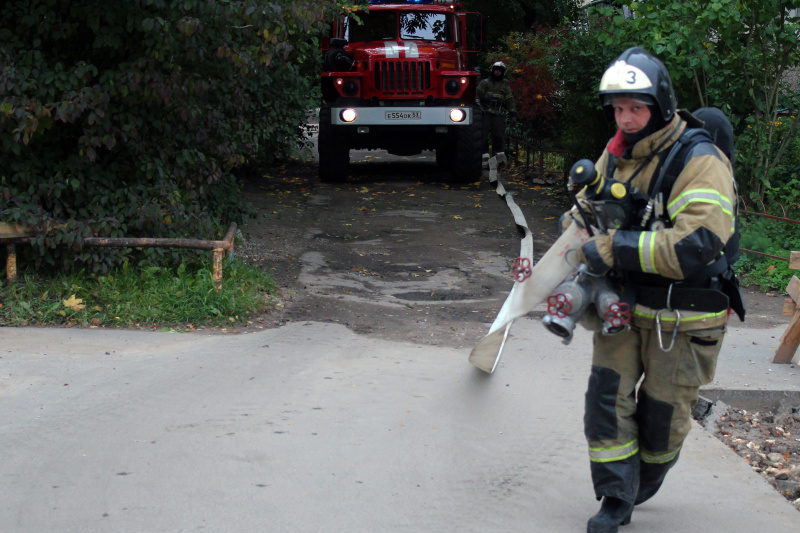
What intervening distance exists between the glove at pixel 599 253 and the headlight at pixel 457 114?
418 inches

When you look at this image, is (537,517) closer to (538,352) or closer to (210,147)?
(538,352)

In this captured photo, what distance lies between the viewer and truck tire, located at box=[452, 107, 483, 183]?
1398 cm

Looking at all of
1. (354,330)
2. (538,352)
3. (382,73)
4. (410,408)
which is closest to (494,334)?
(410,408)

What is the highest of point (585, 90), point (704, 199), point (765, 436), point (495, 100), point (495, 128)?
point (495, 100)

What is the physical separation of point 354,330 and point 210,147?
2.38 metres

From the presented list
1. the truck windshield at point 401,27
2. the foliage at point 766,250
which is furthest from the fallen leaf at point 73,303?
the truck windshield at point 401,27

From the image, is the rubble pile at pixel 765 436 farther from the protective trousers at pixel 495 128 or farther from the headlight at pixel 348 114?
the protective trousers at pixel 495 128

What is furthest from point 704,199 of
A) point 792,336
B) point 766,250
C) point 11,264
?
point 766,250

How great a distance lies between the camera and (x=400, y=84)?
545 inches

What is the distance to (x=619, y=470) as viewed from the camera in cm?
335

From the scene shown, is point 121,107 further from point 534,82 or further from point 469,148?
point 534,82

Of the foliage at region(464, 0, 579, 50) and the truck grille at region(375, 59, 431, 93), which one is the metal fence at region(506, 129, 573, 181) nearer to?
the truck grille at region(375, 59, 431, 93)

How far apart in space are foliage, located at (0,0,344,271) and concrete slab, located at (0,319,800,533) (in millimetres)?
1304

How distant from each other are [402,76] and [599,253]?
11008 millimetres
